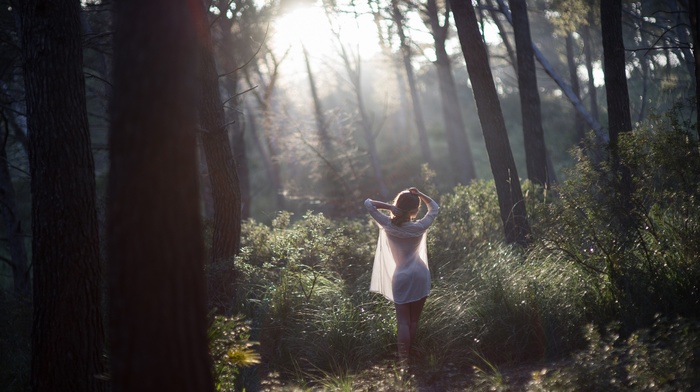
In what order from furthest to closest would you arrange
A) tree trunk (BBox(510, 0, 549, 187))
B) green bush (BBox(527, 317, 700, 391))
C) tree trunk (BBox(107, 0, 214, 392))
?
tree trunk (BBox(510, 0, 549, 187)) < green bush (BBox(527, 317, 700, 391)) < tree trunk (BBox(107, 0, 214, 392))

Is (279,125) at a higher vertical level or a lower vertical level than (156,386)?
higher

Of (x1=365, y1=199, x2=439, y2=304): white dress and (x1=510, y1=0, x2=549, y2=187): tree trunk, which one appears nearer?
(x1=365, y1=199, x2=439, y2=304): white dress

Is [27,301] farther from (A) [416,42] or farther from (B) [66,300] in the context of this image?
(A) [416,42]

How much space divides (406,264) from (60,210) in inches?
125

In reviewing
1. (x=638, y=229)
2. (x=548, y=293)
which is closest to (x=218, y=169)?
(x=548, y=293)

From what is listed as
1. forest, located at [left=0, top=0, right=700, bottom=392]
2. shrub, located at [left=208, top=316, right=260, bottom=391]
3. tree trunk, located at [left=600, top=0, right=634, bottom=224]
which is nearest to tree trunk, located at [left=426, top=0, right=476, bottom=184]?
forest, located at [left=0, top=0, right=700, bottom=392]

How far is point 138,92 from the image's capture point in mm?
3523

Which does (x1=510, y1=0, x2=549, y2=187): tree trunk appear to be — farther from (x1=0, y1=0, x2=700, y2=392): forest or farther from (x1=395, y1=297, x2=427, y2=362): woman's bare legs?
(x1=395, y1=297, x2=427, y2=362): woman's bare legs

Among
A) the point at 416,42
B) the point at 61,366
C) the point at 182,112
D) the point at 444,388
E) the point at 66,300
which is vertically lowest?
the point at 444,388

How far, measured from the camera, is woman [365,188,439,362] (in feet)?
22.0

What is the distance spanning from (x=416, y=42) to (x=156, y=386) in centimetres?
2256

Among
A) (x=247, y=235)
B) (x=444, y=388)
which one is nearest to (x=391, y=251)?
(x=444, y=388)

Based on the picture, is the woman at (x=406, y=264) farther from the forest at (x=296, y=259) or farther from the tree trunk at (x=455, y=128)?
the tree trunk at (x=455, y=128)

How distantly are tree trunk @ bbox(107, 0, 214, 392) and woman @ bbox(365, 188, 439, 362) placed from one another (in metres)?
3.28
